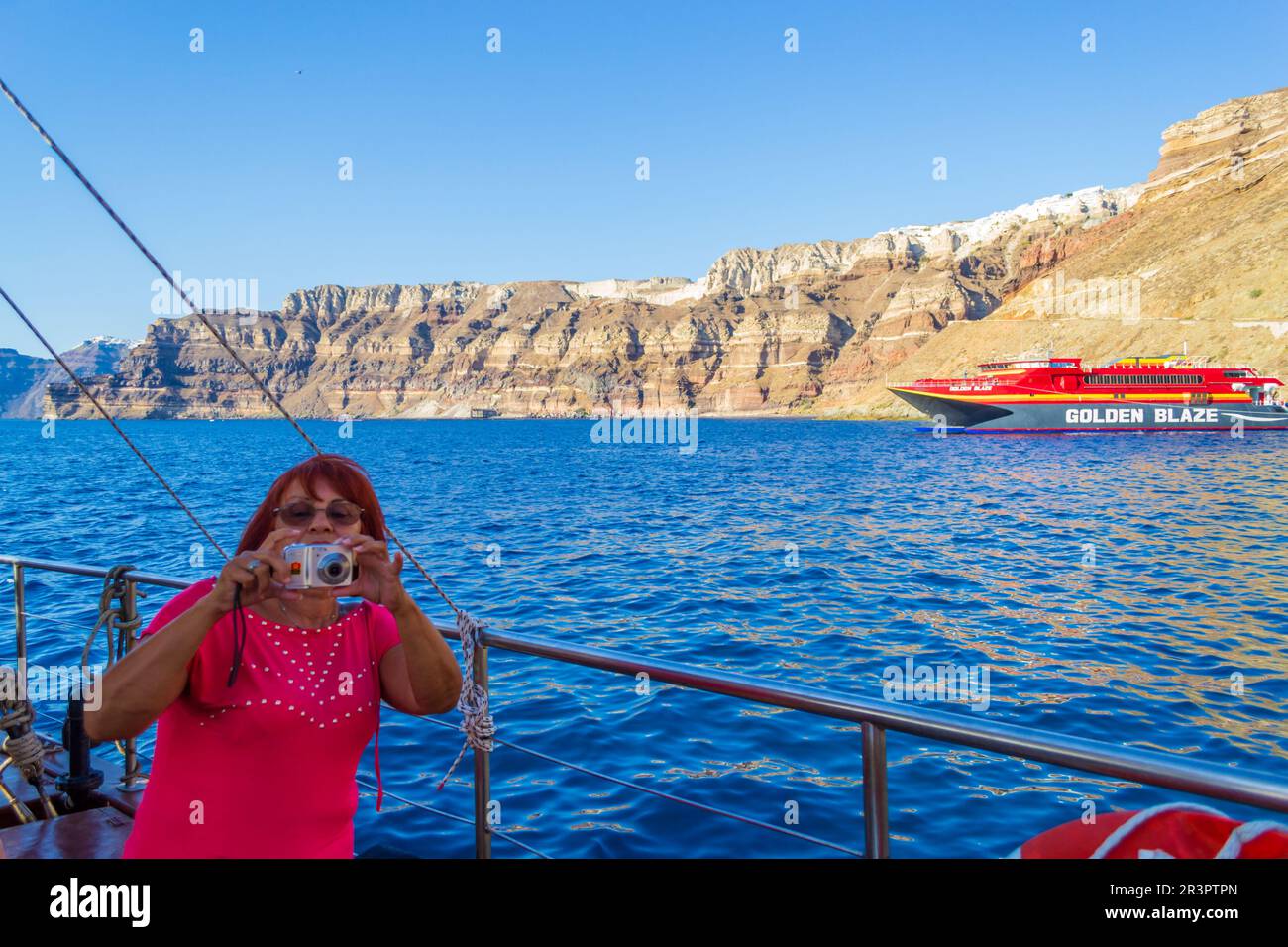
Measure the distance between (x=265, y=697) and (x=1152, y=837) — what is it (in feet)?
7.33

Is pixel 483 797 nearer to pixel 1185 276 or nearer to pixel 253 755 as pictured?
pixel 253 755

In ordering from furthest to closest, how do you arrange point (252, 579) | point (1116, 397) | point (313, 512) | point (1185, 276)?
point (1185, 276) < point (1116, 397) < point (313, 512) < point (252, 579)

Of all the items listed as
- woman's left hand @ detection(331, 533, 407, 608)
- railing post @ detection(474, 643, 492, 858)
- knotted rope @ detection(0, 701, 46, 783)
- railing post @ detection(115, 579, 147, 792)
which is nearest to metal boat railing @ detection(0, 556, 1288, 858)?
railing post @ detection(474, 643, 492, 858)

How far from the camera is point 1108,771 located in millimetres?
1991

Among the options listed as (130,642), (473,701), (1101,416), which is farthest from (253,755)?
(1101,416)

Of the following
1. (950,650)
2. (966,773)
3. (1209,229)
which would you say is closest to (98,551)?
(950,650)

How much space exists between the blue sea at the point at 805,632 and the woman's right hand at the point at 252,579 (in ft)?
7.12

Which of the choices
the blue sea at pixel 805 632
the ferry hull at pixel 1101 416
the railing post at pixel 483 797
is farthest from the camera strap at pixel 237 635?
the ferry hull at pixel 1101 416

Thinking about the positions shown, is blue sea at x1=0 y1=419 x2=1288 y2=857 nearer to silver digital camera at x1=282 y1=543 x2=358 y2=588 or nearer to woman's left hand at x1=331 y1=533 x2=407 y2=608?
woman's left hand at x1=331 y1=533 x2=407 y2=608

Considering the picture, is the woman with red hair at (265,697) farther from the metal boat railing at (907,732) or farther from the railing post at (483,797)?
the railing post at (483,797)

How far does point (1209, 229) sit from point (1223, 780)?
13625cm

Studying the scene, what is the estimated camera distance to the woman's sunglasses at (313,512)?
260cm

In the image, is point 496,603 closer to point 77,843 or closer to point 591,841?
point 591,841

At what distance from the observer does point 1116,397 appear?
3351 inches
